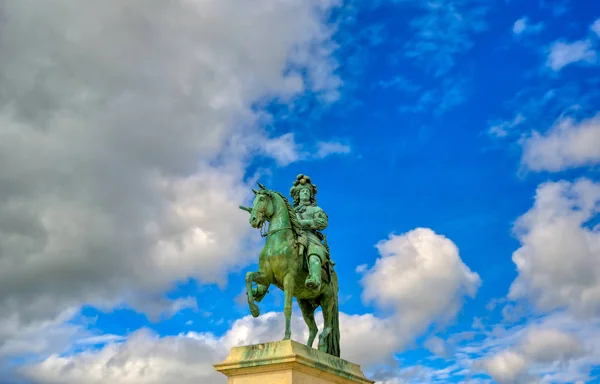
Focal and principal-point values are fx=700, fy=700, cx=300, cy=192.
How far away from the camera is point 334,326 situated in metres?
17.2

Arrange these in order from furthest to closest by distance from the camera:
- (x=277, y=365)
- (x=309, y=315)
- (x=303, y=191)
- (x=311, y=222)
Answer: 1. (x=303, y=191)
2. (x=309, y=315)
3. (x=311, y=222)
4. (x=277, y=365)

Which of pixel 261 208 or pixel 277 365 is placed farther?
pixel 261 208

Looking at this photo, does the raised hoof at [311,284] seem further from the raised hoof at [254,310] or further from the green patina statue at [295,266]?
the raised hoof at [254,310]

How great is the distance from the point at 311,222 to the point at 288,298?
2.43 metres

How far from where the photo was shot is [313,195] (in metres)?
18.6

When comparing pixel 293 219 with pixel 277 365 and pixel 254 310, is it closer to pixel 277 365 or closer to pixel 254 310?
pixel 254 310

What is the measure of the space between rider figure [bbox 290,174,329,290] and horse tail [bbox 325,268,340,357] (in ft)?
3.16

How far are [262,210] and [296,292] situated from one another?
6.92 feet

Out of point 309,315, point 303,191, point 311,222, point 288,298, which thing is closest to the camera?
point 288,298

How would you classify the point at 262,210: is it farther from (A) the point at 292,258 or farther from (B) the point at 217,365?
(B) the point at 217,365

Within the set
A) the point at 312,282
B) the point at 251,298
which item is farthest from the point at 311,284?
the point at 251,298

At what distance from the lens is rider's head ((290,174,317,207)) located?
18.2 meters

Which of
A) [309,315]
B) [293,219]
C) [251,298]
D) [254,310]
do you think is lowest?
[254,310]

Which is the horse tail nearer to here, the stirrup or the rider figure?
the rider figure
